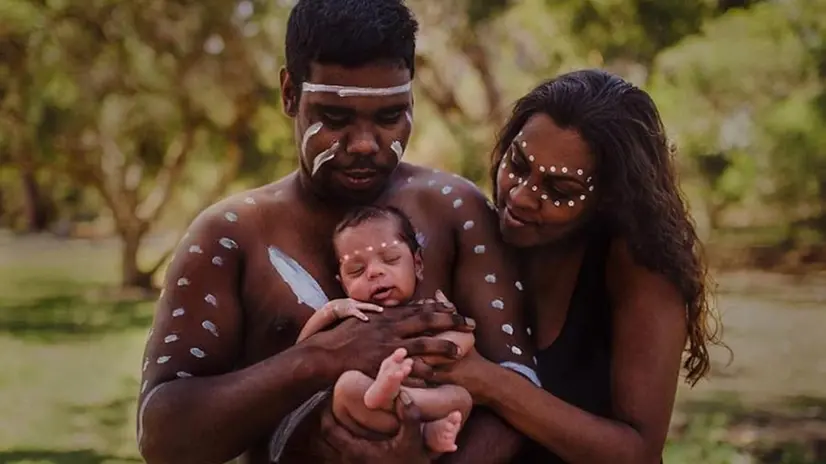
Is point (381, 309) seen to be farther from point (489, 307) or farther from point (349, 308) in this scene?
point (489, 307)

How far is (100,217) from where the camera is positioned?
9.16 metres

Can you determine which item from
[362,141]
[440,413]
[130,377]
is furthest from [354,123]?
[130,377]

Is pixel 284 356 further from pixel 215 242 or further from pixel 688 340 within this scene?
pixel 688 340

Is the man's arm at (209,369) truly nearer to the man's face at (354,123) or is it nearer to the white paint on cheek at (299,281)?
the white paint on cheek at (299,281)

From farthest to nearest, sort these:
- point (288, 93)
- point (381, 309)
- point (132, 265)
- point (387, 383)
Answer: point (132, 265) → point (288, 93) → point (381, 309) → point (387, 383)

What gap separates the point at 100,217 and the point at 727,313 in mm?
5204

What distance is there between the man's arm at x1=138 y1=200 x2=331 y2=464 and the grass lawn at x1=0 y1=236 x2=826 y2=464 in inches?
195

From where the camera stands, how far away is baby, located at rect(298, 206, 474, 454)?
4.94ft

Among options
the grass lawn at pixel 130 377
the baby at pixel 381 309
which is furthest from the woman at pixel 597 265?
the grass lawn at pixel 130 377

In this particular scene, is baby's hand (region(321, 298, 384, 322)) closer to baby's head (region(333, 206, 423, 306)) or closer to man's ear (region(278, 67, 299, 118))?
baby's head (region(333, 206, 423, 306))

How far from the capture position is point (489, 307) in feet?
5.51

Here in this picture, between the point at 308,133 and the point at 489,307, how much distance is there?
39 cm

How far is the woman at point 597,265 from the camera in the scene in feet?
5.63

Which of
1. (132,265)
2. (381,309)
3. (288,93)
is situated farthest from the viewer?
(132,265)
